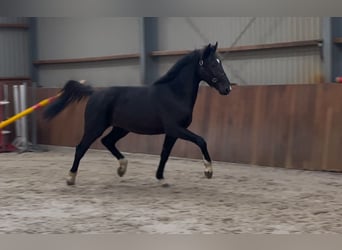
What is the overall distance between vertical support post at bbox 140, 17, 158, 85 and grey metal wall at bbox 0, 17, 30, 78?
365 cm

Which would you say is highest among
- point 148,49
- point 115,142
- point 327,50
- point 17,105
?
point 148,49

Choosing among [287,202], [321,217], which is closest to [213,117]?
[287,202]

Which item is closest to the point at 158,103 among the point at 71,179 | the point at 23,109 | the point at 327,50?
the point at 71,179

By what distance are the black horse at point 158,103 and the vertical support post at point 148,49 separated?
14.5 feet

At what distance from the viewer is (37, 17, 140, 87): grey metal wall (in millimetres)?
10359

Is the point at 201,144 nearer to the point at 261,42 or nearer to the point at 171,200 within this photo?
the point at 171,200

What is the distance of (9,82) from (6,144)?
2313mm

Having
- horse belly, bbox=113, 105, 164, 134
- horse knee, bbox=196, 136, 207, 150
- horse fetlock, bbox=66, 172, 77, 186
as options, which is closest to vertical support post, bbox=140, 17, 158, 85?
horse fetlock, bbox=66, 172, 77, 186

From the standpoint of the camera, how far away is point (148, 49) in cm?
991

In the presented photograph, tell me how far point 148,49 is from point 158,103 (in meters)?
5.08

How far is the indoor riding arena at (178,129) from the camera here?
3.97 metres

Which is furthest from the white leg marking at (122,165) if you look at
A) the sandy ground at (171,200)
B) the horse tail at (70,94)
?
the horse tail at (70,94)

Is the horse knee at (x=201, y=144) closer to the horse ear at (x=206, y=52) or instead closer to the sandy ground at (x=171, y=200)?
the sandy ground at (x=171, y=200)

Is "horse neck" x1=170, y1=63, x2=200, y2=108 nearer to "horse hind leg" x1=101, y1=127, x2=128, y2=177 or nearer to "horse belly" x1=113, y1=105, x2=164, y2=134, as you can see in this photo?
"horse belly" x1=113, y1=105, x2=164, y2=134
